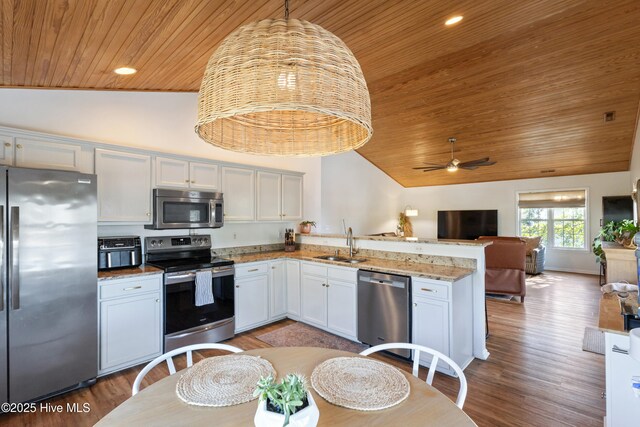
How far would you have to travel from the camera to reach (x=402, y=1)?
220cm

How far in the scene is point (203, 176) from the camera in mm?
3805

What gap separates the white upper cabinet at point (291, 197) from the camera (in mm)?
4625

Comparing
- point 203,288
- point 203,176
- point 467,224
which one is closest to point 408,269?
point 203,288

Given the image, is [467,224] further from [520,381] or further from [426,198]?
[520,381]

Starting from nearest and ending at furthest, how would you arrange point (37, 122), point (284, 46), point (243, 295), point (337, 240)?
point (284, 46) → point (37, 122) → point (243, 295) → point (337, 240)

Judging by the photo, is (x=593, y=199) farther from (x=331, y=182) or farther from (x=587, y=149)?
(x=331, y=182)

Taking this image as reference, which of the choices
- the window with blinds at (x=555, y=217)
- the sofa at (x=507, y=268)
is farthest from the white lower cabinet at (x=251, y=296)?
the window with blinds at (x=555, y=217)

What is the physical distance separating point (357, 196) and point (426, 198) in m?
2.96

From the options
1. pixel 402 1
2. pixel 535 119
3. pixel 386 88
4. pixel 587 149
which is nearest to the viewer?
pixel 402 1

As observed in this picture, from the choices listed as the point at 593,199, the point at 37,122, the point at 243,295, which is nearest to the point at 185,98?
the point at 37,122

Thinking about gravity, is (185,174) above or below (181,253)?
above

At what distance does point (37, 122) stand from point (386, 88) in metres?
4.21

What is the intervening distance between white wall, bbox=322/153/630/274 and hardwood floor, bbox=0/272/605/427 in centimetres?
353

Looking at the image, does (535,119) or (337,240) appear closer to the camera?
(337,240)
